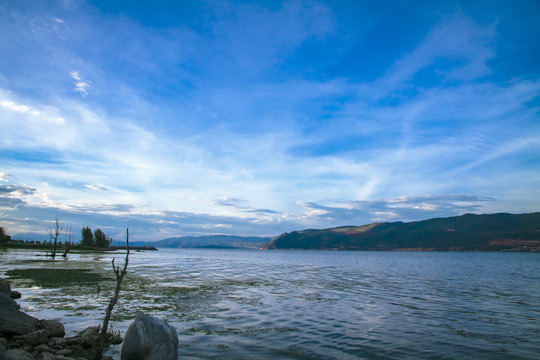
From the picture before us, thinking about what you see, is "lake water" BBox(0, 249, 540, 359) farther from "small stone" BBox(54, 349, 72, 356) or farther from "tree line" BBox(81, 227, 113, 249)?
"tree line" BBox(81, 227, 113, 249)

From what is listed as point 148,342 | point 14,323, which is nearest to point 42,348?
point 14,323

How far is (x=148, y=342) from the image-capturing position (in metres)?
13.9

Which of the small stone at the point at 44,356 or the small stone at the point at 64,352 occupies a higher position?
the small stone at the point at 44,356

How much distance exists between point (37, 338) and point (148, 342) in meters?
6.36

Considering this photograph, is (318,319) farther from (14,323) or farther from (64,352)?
(14,323)

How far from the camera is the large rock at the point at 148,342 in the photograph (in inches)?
541

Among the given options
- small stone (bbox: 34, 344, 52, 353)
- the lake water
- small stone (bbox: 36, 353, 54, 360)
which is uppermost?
small stone (bbox: 36, 353, 54, 360)

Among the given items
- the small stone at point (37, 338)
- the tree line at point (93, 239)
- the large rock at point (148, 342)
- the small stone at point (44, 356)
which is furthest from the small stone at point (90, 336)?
the tree line at point (93, 239)

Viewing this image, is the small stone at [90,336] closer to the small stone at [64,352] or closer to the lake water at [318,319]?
the small stone at [64,352]

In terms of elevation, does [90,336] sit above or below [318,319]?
above

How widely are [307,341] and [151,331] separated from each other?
A: 9180 mm

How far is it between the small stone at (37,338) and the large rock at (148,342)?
189 inches

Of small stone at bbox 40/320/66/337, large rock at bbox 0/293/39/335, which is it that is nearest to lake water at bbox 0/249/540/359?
small stone at bbox 40/320/66/337

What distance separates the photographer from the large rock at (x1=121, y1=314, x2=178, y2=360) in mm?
13734
